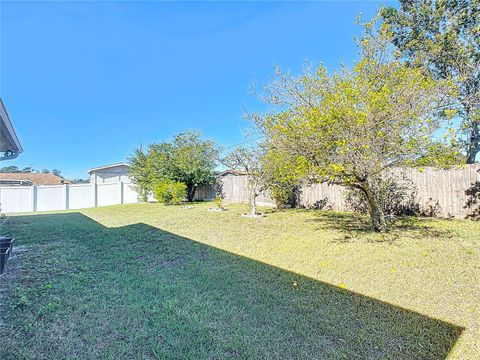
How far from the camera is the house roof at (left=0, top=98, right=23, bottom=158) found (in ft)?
13.0

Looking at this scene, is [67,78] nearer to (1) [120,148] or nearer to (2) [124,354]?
(2) [124,354]

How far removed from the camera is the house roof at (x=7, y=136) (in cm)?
395

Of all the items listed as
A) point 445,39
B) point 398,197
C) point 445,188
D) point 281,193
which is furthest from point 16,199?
point 445,39

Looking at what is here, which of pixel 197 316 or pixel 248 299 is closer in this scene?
pixel 197 316

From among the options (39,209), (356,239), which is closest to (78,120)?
(39,209)

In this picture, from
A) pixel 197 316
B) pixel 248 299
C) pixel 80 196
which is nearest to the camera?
pixel 197 316

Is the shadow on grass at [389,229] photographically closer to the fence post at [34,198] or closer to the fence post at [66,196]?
the fence post at [66,196]

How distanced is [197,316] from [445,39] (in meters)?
13.1

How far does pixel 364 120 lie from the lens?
16.1 feet

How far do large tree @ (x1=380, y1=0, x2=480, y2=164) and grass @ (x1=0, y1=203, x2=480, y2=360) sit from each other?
725 cm

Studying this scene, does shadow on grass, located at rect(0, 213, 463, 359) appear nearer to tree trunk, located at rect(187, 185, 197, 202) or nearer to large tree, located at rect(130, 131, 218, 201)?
large tree, located at rect(130, 131, 218, 201)

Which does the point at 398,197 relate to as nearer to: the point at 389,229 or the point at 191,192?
the point at 389,229

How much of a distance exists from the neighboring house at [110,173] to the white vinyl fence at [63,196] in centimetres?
513

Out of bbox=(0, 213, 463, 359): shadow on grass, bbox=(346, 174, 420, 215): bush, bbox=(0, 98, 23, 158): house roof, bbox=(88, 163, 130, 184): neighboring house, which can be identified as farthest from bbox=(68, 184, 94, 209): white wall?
bbox=(346, 174, 420, 215): bush
